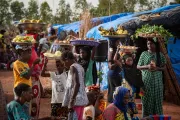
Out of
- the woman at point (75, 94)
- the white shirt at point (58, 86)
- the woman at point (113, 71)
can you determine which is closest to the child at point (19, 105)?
the woman at point (75, 94)

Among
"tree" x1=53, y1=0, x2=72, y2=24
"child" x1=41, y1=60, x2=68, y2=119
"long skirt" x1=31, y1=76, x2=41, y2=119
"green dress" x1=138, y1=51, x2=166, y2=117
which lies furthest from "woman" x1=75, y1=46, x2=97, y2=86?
"tree" x1=53, y1=0, x2=72, y2=24

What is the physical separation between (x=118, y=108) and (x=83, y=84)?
0.69 metres

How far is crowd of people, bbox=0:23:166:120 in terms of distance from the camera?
5137mm

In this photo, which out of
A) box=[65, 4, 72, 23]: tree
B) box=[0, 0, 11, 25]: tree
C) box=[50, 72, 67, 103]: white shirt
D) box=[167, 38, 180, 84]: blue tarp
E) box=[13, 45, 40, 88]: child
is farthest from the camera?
box=[0, 0, 11, 25]: tree

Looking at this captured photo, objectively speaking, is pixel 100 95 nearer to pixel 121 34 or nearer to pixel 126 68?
pixel 126 68

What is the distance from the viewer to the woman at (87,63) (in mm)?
6624

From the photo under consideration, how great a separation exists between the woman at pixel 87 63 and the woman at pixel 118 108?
1556 mm

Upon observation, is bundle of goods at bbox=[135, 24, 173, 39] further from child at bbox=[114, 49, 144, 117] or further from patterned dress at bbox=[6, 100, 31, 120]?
patterned dress at bbox=[6, 100, 31, 120]

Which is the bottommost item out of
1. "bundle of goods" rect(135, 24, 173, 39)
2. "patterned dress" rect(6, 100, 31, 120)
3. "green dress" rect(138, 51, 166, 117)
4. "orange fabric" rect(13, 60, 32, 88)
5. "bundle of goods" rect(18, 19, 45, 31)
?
"green dress" rect(138, 51, 166, 117)

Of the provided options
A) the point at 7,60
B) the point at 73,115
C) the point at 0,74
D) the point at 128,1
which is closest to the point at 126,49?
the point at 73,115

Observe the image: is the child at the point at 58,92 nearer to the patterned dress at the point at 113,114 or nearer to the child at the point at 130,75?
the child at the point at 130,75

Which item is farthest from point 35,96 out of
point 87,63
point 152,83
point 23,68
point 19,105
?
point 152,83

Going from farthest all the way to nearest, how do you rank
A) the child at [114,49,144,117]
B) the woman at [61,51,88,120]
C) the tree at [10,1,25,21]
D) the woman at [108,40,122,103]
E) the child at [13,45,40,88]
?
the tree at [10,1,25,21] < the woman at [108,40,122,103] < the child at [114,49,144,117] < the child at [13,45,40,88] < the woman at [61,51,88,120]

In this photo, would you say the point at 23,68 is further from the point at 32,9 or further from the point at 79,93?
the point at 32,9
